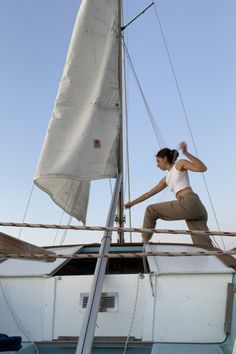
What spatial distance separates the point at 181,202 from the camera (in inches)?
186

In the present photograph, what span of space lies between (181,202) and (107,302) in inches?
68.0

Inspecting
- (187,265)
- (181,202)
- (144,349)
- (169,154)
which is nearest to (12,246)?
(144,349)

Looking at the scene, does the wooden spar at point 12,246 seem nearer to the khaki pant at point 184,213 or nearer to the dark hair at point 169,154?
the khaki pant at point 184,213

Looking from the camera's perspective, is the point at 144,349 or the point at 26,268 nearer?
the point at 144,349

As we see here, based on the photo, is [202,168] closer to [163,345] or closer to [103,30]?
[163,345]

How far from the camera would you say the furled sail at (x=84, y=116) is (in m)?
4.60

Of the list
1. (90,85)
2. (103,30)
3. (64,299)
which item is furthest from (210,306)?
(103,30)

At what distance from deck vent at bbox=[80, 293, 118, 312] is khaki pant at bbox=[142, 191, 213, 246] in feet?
4.81

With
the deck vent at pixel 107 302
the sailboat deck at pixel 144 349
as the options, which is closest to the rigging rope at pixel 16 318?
the sailboat deck at pixel 144 349

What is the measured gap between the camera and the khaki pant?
4691 mm

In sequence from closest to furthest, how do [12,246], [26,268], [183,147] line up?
[12,246]
[26,268]
[183,147]

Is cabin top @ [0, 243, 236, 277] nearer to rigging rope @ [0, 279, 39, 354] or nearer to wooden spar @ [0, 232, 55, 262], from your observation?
rigging rope @ [0, 279, 39, 354]

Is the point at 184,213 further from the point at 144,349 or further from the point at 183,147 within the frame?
the point at 144,349

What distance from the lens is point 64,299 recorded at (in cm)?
346
